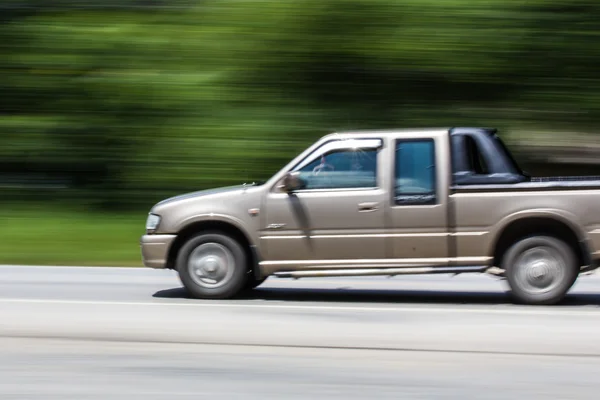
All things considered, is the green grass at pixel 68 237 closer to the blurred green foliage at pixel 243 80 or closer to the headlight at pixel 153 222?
the blurred green foliage at pixel 243 80

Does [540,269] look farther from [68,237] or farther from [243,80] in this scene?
[243,80]

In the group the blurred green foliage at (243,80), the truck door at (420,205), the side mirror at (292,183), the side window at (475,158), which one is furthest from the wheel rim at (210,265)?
the blurred green foliage at (243,80)

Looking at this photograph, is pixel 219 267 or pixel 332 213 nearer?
pixel 332 213

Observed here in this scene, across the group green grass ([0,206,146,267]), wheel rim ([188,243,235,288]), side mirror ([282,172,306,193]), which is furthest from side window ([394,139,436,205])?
green grass ([0,206,146,267])

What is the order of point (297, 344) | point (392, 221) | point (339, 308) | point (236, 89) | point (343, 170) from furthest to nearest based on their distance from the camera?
point (236, 89) → point (343, 170) → point (392, 221) → point (339, 308) → point (297, 344)

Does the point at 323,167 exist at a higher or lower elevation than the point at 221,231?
higher

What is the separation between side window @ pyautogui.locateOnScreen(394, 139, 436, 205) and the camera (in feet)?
33.8

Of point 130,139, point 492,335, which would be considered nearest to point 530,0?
point 130,139

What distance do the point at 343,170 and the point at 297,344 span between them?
2959mm

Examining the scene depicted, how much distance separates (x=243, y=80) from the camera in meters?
21.3

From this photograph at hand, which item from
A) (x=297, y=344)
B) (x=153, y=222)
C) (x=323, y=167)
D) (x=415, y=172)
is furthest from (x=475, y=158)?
(x=297, y=344)

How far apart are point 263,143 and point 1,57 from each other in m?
6.77

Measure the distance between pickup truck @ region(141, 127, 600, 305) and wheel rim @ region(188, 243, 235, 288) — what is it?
0.03 feet

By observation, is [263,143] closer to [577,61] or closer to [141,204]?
[141,204]
